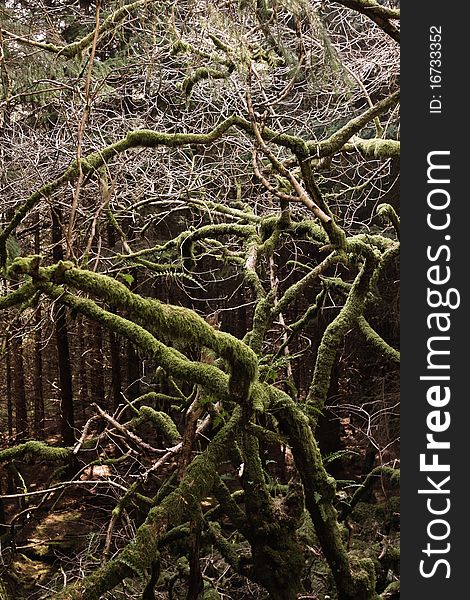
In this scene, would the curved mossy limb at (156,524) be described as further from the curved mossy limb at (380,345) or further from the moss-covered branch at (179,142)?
the curved mossy limb at (380,345)

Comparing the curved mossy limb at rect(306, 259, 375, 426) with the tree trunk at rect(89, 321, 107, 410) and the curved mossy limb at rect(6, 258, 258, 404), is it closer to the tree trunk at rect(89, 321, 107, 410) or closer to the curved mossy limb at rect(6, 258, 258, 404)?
the curved mossy limb at rect(6, 258, 258, 404)

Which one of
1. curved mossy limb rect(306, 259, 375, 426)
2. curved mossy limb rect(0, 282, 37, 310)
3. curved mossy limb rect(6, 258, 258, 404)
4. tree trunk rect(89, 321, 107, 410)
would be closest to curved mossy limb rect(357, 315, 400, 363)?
curved mossy limb rect(306, 259, 375, 426)

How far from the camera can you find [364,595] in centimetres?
387

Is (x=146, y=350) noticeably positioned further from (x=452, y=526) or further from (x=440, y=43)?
(x=440, y=43)

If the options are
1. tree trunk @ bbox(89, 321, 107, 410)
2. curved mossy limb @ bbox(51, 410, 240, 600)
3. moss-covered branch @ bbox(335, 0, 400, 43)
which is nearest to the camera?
curved mossy limb @ bbox(51, 410, 240, 600)

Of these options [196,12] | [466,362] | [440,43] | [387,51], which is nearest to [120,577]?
[466,362]

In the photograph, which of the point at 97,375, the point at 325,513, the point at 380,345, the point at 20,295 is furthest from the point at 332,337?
the point at 97,375

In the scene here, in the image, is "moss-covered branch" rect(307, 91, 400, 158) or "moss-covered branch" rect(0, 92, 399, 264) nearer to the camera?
"moss-covered branch" rect(0, 92, 399, 264)

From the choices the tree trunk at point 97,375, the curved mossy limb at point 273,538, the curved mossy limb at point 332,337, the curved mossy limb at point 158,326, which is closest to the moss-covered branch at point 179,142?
the curved mossy limb at point 332,337

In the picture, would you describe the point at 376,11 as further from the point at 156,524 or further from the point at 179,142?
the point at 156,524

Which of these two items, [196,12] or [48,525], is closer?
[196,12]

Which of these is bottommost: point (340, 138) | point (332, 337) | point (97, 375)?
point (332, 337)

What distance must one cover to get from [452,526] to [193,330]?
5.06 ft

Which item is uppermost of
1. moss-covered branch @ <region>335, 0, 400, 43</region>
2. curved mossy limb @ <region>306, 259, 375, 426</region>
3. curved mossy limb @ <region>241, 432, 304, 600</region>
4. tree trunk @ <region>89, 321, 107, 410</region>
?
tree trunk @ <region>89, 321, 107, 410</region>
